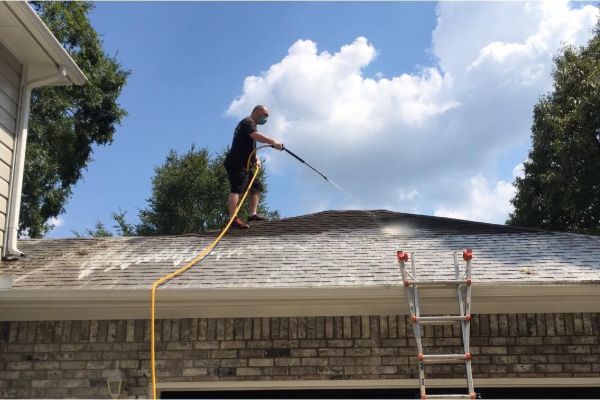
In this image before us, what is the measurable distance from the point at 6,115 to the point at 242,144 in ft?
8.70

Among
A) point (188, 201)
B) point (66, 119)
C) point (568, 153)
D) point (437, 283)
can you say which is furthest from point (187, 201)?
point (437, 283)

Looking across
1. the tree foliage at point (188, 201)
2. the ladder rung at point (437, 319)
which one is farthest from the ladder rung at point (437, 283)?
the tree foliage at point (188, 201)

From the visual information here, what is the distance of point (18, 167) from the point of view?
6207mm

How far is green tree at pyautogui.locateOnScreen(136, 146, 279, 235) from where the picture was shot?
997 inches

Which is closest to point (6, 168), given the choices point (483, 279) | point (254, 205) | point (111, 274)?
point (111, 274)

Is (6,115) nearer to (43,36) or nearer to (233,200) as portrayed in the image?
(43,36)

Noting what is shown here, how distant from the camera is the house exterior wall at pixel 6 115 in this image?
5938mm

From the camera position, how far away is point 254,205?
7.62 metres

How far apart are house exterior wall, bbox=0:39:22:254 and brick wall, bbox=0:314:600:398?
1.63 m

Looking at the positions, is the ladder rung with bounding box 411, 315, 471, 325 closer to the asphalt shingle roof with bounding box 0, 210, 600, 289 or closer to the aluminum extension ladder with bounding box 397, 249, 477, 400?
the aluminum extension ladder with bounding box 397, 249, 477, 400

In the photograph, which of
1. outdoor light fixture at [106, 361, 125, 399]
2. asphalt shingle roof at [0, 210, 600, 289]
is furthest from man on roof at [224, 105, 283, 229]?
outdoor light fixture at [106, 361, 125, 399]

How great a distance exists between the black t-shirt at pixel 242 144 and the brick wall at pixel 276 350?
282cm

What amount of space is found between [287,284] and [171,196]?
71.9ft

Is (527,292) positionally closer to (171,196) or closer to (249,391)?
(249,391)
